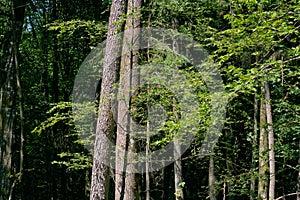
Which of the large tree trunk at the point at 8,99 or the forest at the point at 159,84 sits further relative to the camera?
the forest at the point at 159,84

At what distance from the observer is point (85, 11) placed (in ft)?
40.6

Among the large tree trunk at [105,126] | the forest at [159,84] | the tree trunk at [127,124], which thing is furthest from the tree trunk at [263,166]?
the large tree trunk at [105,126]

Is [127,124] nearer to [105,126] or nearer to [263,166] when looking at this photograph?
[105,126]

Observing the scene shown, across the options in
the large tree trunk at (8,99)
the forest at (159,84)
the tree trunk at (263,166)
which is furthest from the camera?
the tree trunk at (263,166)

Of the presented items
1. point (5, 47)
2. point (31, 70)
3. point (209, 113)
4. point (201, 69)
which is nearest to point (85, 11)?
point (31, 70)

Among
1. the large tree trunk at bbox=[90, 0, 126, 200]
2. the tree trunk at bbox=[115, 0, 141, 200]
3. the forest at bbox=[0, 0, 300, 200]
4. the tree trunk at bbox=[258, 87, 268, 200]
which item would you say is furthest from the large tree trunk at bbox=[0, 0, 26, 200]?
the tree trunk at bbox=[258, 87, 268, 200]

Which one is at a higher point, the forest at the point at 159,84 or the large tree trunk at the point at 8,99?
the forest at the point at 159,84

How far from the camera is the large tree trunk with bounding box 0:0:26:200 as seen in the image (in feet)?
8.21

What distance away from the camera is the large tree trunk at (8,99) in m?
2.50

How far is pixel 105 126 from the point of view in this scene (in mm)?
6023

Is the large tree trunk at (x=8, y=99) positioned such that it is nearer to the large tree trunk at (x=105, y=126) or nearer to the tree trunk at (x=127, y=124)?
the large tree trunk at (x=105, y=126)

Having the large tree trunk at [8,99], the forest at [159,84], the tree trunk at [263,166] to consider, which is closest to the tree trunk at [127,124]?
the forest at [159,84]

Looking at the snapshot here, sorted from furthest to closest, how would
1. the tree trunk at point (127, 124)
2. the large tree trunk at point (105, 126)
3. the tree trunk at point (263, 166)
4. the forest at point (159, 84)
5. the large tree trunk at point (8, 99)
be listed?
the tree trunk at point (263, 166)
the tree trunk at point (127, 124)
the large tree trunk at point (105, 126)
the forest at point (159, 84)
the large tree trunk at point (8, 99)

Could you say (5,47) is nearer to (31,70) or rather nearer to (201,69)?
(201,69)
